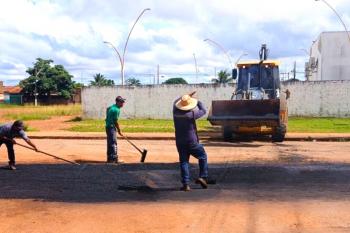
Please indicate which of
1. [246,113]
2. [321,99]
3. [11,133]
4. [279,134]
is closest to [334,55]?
[321,99]

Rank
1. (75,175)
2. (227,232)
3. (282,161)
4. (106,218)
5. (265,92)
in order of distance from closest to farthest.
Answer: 1. (227,232)
2. (106,218)
3. (75,175)
4. (282,161)
5. (265,92)

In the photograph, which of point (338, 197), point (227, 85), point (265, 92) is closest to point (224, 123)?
point (265, 92)

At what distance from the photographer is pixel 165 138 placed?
68.0 feet

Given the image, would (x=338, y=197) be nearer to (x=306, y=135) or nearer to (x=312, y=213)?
(x=312, y=213)

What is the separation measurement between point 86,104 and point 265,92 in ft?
54.4

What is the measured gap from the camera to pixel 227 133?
18688 millimetres

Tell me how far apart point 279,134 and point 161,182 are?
9232 mm

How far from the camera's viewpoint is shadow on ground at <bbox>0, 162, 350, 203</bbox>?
8562mm

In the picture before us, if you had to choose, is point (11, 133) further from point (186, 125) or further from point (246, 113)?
point (246, 113)

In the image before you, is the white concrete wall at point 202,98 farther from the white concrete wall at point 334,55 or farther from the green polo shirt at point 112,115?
the green polo shirt at point 112,115

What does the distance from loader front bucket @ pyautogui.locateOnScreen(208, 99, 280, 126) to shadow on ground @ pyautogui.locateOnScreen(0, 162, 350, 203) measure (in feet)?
16.7

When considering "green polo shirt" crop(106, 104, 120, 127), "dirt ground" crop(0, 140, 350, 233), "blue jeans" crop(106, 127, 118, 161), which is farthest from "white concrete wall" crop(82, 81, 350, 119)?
"green polo shirt" crop(106, 104, 120, 127)

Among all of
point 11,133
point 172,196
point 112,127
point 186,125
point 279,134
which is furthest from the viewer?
point 279,134

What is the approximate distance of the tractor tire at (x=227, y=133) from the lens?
18431 millimetres
